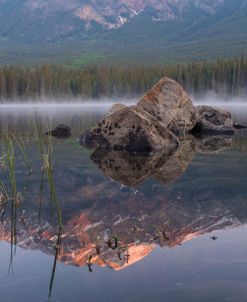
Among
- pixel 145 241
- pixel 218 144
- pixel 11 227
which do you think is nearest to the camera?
pixel 145 241

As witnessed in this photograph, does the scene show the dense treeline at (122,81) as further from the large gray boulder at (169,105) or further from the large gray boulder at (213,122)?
the large gray boulder at (169,105)

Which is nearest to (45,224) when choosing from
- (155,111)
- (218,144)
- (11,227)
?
(11,227)

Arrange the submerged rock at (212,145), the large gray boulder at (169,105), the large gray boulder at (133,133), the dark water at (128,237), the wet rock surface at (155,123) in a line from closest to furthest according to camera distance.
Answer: the dark water at (128,237), the submerged rock at (212,145), the large gray boulder at (133,133), the wet rock surface at (155,123), the large gray boulder at (169,105)

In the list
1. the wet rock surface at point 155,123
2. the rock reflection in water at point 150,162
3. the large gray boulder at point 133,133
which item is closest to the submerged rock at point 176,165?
the rock reflection in water at point 150,162

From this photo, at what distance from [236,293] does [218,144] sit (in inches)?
1033

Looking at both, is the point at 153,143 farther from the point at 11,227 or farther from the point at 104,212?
the point at 11,227

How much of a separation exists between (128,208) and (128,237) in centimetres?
297

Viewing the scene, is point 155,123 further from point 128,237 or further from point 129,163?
point 128,237

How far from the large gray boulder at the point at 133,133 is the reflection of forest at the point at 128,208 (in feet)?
20.4

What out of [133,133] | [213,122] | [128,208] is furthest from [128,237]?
[213,122]

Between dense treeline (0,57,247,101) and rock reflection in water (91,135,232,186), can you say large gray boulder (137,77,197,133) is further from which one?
dense treeline (0,57,247,101)

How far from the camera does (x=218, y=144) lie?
34.4 metres

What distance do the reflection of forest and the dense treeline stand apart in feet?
399

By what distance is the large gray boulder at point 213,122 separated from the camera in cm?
4544
